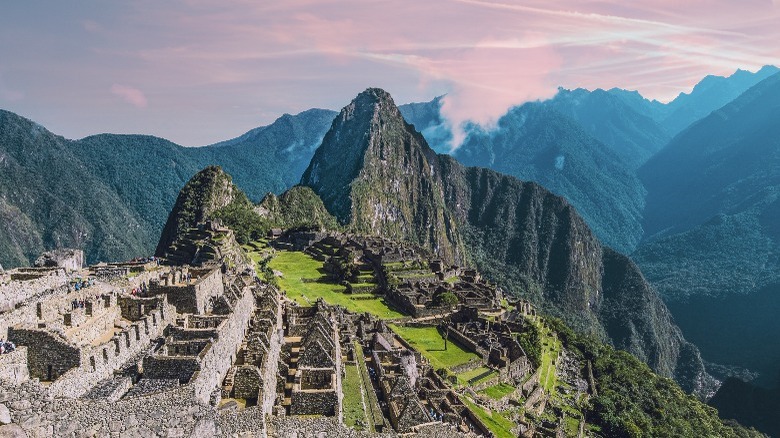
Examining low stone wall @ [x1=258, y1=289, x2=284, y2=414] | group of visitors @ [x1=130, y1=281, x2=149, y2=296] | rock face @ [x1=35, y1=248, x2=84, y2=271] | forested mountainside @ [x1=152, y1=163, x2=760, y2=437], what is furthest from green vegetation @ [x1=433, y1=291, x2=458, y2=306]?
group of visitors @ [x1=130, y1=281, x2=149, y2=296]

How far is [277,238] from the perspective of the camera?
119250 mm

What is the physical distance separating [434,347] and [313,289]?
74.8 ft

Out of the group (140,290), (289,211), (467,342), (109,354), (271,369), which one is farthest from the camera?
(289,211)

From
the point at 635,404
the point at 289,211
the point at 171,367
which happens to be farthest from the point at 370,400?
the point at 289,211

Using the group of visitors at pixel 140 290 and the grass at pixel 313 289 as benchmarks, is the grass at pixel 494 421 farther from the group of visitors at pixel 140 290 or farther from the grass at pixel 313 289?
the group of visitors at pixel 140 290

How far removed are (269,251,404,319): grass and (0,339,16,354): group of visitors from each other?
130ft

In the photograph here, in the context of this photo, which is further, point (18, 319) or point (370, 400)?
point (370, 400)

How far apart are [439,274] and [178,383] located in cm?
8333

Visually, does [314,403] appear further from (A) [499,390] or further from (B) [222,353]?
(A) [499,390]

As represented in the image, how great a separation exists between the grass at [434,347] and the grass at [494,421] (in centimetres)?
718

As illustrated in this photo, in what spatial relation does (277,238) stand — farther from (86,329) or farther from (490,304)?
(86,329)

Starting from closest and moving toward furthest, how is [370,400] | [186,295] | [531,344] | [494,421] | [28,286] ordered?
[28,286] < [370,400] < [186,295] < [494,421] < [531,344]

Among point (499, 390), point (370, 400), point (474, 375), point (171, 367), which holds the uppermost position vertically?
point (171, 367)

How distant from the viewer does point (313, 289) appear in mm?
75562
